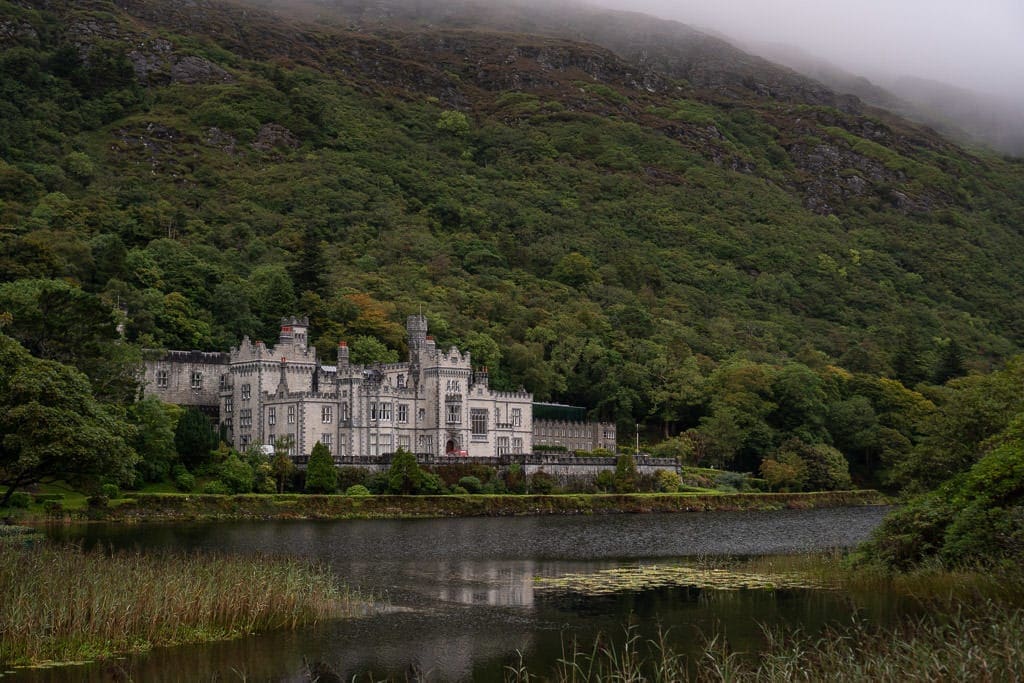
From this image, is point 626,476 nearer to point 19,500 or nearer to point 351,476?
point 351,476

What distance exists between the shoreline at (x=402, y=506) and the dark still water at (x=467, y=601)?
190 inches

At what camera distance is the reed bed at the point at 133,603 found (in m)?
29.0

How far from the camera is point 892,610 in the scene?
35.4 meters

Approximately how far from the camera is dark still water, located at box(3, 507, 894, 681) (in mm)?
29953

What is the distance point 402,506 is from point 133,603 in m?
53.2

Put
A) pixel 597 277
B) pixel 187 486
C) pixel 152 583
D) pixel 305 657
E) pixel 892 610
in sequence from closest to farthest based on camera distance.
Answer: pixel 305 657 → pixel 152 583 → pixel 892 610 → pixel 187 486 → pixel 597 277

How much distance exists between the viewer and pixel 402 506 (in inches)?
3307

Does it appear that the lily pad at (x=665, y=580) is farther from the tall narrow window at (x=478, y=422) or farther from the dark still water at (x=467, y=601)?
the tall narrow window at (x=478, y=422)

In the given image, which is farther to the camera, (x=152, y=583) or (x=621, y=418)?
(x=621, y=418)

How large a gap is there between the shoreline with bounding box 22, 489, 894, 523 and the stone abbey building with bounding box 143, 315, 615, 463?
33.7ft

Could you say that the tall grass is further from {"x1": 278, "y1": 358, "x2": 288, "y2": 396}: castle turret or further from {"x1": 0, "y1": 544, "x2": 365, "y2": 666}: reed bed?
{"x1": 278, "y1": 358, "x2": 288, "y2": 396}: castle turret

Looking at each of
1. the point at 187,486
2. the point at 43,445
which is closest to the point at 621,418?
the point at 187,486

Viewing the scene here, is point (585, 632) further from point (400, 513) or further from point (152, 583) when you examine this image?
point (400, 513)

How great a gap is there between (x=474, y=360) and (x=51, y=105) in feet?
323
